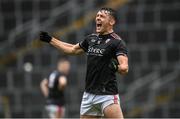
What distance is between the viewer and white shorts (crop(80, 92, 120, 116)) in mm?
9648

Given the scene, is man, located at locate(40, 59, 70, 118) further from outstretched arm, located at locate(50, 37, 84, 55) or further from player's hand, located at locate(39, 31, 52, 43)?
player's hand, located at locate(39, 31, 52, 43)

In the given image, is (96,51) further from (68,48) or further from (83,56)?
(83,56)

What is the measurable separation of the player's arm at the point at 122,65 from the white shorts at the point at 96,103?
47 centimetres

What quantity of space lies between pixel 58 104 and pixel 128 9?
5055 millimetres

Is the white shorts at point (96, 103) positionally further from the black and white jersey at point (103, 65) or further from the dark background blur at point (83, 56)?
the dark background blur at point (83, 56)

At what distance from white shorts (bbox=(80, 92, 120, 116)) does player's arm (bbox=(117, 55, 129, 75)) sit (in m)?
0.47

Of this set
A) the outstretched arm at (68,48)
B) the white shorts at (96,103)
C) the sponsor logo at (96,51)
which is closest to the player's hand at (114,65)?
the sponsor logo at (96,51)

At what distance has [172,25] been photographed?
19.7 m

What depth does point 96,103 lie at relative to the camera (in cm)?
966

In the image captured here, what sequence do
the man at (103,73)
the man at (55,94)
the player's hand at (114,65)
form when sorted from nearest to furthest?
the player's hand at (114,65) < the man at (103,73) < the man at (55,94)

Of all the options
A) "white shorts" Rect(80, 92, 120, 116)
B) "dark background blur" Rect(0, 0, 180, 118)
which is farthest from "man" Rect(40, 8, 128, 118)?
"dark background blur" Rect(0, 0, 180, 118)

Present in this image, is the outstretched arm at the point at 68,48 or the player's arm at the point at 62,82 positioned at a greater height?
the outstretched arm at the point at 68,48

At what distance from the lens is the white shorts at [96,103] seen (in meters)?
9.65

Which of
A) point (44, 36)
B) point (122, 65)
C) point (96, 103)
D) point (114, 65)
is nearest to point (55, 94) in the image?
point (44, 36)
